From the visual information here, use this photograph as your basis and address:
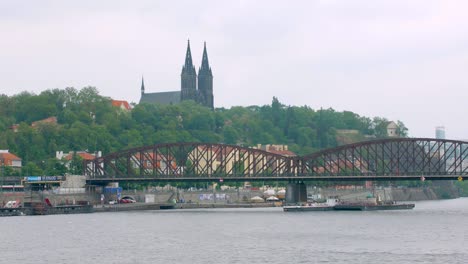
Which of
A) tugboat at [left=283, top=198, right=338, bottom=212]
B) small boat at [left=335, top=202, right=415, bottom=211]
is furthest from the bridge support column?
small boat at [left=335, top=202, right=415, bottom=211]

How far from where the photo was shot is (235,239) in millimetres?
103812

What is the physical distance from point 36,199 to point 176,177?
2177cm

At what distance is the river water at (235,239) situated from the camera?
86.9m

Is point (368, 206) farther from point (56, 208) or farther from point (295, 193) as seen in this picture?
point (56, 208)

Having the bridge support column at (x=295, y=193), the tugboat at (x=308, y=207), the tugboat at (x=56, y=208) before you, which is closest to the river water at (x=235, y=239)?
the tugboat at (x=56, y=208)

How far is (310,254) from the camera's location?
8875 cm

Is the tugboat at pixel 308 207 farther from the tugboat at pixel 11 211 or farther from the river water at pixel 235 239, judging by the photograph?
the tugboat at pixel 11 211

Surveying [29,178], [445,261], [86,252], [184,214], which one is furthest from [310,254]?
[29,178]

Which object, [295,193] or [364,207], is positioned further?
[295,193]

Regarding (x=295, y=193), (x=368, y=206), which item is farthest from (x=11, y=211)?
(x=368, y=206)

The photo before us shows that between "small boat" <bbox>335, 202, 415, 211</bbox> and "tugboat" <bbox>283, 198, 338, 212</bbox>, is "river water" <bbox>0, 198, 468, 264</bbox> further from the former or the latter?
"small boat" <bbox>335, 202, 415, 211</bbox>

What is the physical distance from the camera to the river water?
86875 millimetres

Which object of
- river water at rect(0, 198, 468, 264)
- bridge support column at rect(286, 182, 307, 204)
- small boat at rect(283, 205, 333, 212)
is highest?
bridge support column at rect(286, 182, 307, 204)

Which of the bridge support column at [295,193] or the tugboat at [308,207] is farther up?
the bridge support column at [295,193]
